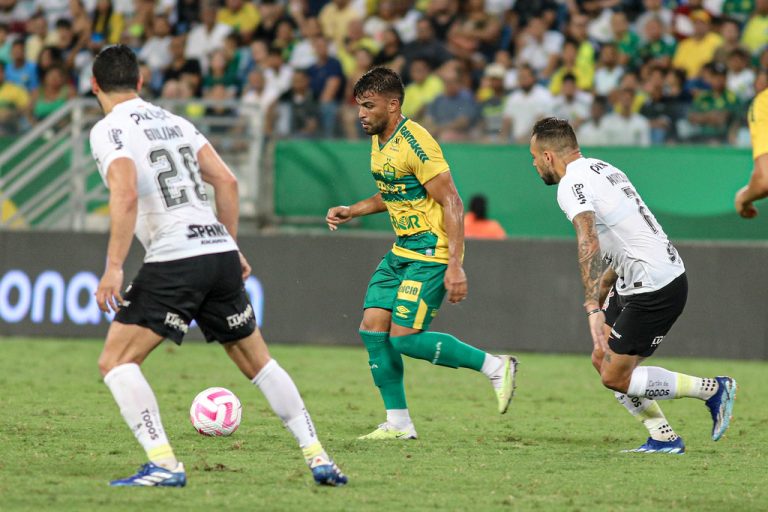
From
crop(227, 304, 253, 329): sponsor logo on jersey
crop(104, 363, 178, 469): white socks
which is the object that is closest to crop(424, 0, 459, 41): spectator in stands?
crop(227, 304, 253, 329): sponsor logo on jersey

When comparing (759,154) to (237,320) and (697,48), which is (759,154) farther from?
(697,48)

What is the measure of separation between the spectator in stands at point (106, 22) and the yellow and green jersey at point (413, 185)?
12259 millimetres

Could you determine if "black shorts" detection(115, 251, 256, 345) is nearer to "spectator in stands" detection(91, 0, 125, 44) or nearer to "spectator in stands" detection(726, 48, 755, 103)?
"spectator in stands" detection(726, 48, 755, 103)

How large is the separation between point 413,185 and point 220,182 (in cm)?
210

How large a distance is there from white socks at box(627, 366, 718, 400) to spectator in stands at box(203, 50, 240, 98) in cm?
1131

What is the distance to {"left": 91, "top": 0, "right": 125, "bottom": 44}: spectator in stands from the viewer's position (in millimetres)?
19516

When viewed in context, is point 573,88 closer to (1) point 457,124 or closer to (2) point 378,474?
(1) point 457,124

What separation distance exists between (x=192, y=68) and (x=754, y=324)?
8710 mm

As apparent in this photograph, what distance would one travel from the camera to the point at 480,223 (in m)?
14.6

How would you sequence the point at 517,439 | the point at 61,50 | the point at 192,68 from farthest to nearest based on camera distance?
the point at 61,50 < the point at 192,68 < the point at 517,439

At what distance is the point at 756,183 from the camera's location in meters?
7.11

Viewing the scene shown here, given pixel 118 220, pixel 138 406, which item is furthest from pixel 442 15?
pixel 138 406

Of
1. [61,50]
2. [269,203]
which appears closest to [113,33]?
[61,50]

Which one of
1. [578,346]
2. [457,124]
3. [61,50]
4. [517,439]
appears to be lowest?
[578,346]
